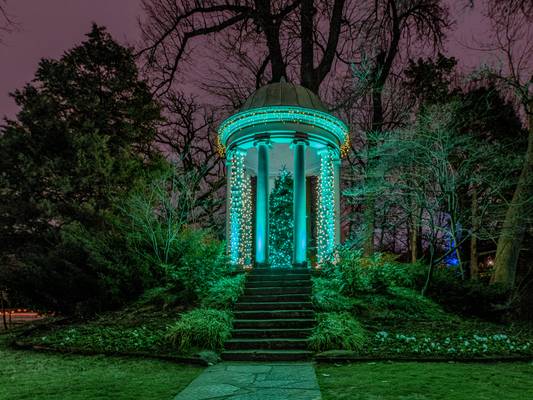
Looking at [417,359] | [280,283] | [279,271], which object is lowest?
[417,359]

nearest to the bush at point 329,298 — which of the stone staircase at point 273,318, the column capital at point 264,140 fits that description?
the stone staircase at point 273,318

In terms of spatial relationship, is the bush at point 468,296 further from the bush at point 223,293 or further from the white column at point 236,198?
the white column at point 236,198

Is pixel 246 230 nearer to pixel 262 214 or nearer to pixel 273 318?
pixel 262 214

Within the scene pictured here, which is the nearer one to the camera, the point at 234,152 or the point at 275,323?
the point at 275,323

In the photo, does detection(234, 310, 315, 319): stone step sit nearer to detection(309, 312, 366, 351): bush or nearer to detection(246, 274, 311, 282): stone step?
detection(309, 312, 366, 351): bush

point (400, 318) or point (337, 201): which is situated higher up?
point (337, 201)

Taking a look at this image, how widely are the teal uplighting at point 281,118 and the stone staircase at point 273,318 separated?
14.3 feet

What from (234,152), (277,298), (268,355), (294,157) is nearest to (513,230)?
(294,157)

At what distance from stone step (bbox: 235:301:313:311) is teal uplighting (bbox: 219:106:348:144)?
5.58 meters

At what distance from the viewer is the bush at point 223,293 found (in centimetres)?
899

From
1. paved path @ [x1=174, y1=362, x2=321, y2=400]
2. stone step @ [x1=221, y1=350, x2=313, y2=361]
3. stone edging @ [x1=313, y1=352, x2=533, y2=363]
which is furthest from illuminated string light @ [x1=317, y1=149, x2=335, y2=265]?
paved path @ [x1=174, y1=362, x2=321, y2=400]

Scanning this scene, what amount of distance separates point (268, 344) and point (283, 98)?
7.95 m

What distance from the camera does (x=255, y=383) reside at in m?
5.09

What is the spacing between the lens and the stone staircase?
23.0 ft
